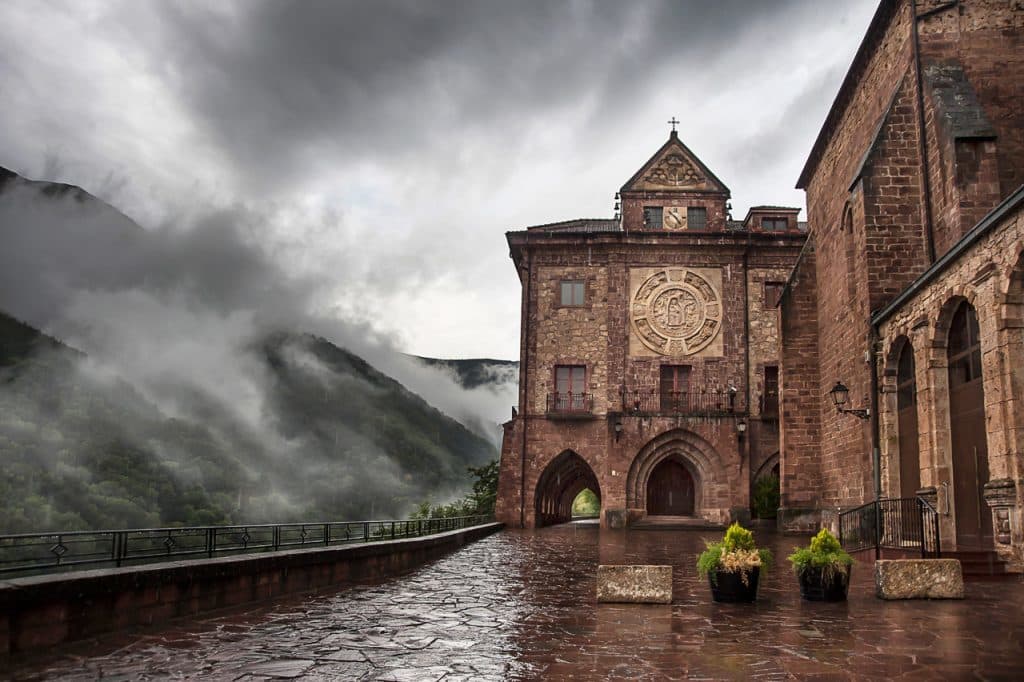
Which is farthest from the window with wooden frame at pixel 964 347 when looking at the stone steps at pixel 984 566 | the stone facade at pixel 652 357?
the stone facade at pixel 652 357

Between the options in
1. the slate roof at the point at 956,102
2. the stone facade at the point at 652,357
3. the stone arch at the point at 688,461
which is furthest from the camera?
the stone facade at the point at 652,357

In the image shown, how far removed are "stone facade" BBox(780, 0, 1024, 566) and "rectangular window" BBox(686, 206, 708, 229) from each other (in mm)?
8581

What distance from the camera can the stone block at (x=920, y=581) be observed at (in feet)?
31.6

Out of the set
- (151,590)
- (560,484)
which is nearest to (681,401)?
(560,484)

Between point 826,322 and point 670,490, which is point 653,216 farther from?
point 826,322

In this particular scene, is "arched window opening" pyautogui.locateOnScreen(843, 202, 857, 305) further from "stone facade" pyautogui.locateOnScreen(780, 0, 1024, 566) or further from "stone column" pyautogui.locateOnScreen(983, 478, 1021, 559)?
"stone column" pyautogui.locateOnScreen(983, 478, 1021, 559)

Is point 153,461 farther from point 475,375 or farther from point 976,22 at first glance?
point 976,22

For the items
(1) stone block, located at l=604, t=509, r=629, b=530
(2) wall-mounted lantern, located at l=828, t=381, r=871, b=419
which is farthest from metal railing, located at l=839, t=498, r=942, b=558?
(1) stone block, located at l=604, t=509, r=629, b=530

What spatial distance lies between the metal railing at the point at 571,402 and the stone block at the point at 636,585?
22.7 m

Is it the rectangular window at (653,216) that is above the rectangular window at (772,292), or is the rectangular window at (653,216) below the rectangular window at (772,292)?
above

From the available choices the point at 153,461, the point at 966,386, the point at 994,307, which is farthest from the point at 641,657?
the point at 153,461

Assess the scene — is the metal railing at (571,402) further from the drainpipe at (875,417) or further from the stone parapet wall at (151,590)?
the stone parapet wall at (151,590)

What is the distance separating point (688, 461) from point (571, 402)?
15.9ft

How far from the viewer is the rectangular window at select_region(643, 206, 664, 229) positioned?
3433 cm
